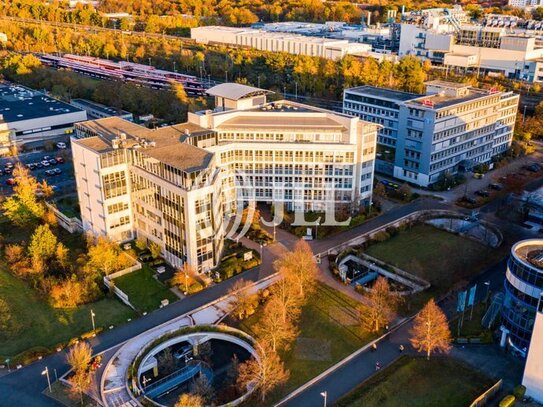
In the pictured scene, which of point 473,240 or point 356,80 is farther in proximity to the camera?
point 356,80

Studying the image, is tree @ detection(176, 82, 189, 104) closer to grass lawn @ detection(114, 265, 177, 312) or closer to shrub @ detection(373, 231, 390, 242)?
shrub @ detection(373, 231, 390, 242)

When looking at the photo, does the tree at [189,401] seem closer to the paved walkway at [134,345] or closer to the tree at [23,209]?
the paved walkway at [134,345]

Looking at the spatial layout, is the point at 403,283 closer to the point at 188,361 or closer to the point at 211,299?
the point at 211,299

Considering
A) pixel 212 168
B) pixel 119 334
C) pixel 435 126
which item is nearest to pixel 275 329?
pixel 119 334

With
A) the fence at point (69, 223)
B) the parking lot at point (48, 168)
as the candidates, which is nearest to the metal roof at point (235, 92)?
the parking lot at point (48, 168)

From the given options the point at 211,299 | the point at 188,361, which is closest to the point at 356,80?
the point at 211,299

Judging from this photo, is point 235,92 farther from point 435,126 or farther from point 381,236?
point 381,236
